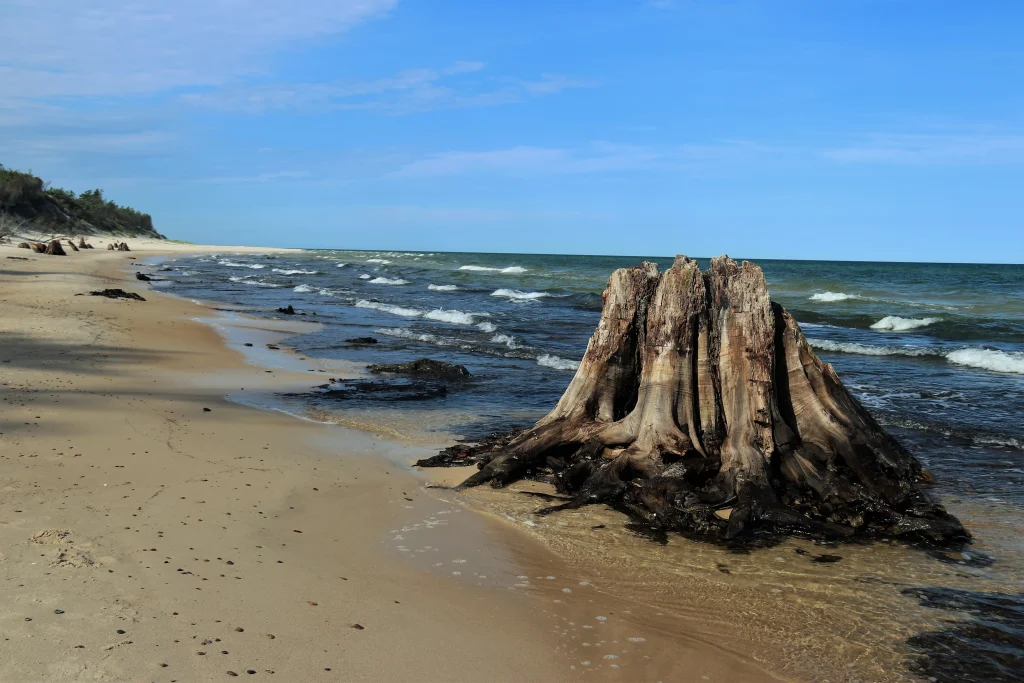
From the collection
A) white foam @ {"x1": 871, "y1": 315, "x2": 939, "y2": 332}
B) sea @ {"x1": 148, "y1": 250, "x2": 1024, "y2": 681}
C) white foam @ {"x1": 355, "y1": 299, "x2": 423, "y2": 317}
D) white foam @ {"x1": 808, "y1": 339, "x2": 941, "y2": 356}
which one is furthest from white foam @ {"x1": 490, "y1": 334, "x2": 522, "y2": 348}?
white foam @ {"x1": 871, "y1": 315, "x2": 939, "y2": 332}

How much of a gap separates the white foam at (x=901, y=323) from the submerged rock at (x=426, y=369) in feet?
58.9

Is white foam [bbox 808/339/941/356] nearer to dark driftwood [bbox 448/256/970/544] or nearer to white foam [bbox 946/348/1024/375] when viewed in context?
white foam [bbox 946/348/1024/375]

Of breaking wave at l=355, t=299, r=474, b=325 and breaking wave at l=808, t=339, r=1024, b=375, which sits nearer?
breaking wave at l=808, t=339, r=1024, b=375

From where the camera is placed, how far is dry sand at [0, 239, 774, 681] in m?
3.91

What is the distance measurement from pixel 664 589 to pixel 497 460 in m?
2.69

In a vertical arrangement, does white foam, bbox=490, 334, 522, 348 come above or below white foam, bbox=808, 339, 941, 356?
below

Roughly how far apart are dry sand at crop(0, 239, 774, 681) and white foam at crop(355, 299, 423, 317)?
18.7m

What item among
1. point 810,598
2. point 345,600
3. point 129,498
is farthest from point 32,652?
point 810,598

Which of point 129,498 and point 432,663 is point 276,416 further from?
point 432,663

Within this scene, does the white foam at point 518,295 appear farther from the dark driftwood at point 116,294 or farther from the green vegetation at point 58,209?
the green vegetation at point 58,209

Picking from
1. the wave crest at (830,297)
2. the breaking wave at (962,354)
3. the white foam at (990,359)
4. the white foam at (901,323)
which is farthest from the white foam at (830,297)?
the white foam at (990,359)

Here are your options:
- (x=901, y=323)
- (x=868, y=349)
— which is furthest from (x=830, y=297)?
(x=868, y=349)

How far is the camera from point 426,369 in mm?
14195

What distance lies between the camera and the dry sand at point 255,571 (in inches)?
154
